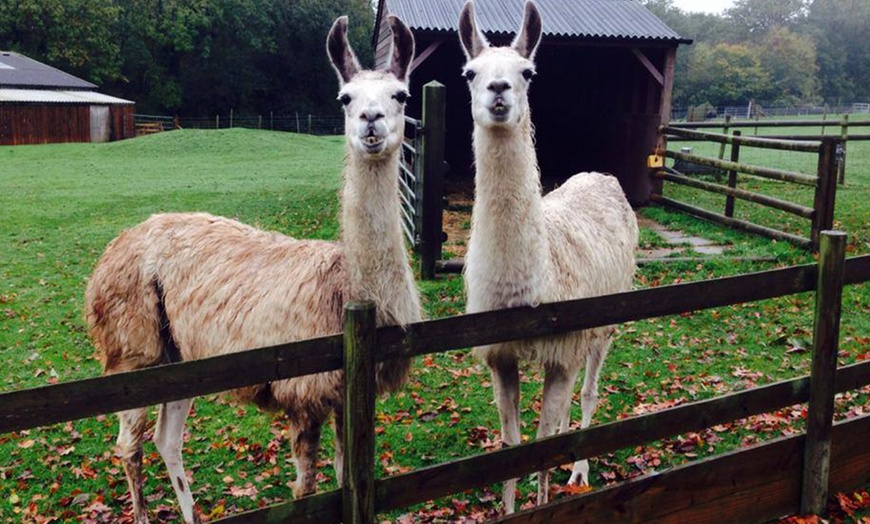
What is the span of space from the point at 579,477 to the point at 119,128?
125 ft

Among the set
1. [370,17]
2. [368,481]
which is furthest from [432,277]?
[370,17]

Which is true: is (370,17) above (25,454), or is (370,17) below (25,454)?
above

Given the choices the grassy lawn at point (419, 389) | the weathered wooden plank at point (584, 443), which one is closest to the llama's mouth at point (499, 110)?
the weathered wooden plank at point (584, 443)

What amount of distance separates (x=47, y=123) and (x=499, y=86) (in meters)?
36.4

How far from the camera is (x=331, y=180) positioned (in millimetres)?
19234

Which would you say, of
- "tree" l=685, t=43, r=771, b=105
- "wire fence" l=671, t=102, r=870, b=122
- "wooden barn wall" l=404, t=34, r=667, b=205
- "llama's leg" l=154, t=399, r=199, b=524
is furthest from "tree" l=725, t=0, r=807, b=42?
"llama's leg" l=154, t=399, r=199, b=524

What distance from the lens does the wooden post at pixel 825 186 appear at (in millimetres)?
8578

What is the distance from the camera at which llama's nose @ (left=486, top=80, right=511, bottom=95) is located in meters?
3.52

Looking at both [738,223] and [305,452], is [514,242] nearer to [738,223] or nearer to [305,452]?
[305,452]

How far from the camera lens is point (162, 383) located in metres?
2.42

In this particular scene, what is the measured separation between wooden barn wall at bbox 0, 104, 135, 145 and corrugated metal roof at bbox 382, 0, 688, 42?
26.6 m

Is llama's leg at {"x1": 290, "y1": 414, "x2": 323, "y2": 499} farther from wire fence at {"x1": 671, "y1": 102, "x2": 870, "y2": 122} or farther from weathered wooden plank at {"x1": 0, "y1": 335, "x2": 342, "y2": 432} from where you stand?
wire fence at {"x1": 671, "y1": 102, "x2": 870, "y2": 122}

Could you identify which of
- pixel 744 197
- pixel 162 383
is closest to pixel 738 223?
pixel 744 197

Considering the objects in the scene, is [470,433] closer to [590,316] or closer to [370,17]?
[590,316]
